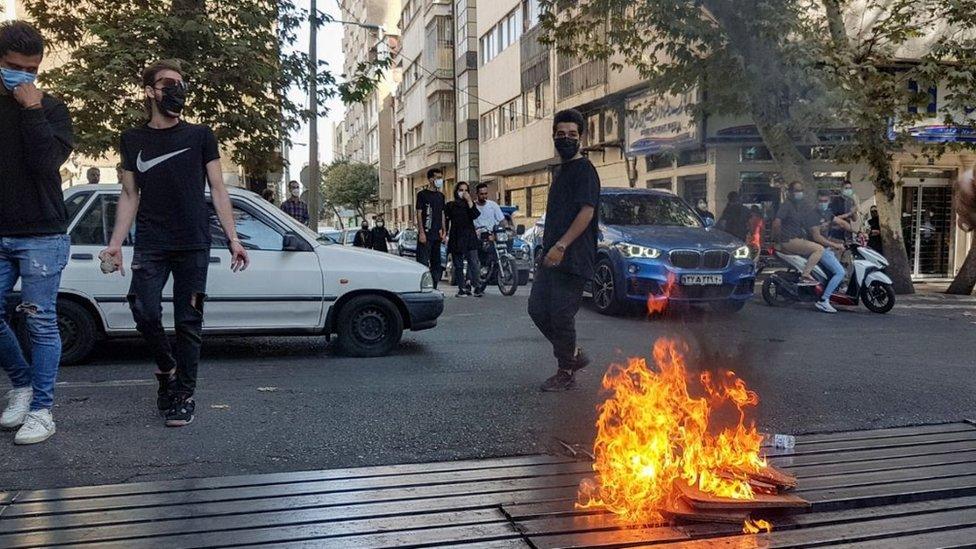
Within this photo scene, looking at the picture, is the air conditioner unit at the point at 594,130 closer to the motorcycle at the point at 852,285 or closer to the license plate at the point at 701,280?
the motorcycle at the point at 852,285

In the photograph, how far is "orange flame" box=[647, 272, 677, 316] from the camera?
9.02 meters

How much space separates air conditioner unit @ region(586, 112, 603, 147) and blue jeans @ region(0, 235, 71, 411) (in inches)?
854

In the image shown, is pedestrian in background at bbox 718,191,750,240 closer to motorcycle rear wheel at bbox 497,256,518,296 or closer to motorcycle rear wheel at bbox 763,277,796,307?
motorcycle rear wheel at bbox 763,277,796,307

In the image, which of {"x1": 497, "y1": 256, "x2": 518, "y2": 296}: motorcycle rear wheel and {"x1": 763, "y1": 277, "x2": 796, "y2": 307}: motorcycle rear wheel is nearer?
{"x1": 763, "y1": 277, "x2": 796, "y2": 307}: motorcycle rear wheel

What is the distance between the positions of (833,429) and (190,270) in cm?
386

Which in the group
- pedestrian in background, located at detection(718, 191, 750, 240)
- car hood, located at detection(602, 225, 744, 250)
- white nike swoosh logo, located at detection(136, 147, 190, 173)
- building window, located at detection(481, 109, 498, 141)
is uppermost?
building window, located at detection(481, 109, 498, 141)

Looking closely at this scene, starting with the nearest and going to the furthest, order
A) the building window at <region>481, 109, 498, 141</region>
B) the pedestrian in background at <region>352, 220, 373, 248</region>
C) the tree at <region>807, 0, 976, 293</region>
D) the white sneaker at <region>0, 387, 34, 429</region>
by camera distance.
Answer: the white sneaker at <region>0, 387, 34, 429</region> → the tree at <region>807, 0, 976, 293</region> → the pedestrian in background at <region>352, 220, 373, 248</region> → the building window at <region>481, 109, 498, 141</region>

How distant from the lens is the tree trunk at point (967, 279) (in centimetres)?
1375

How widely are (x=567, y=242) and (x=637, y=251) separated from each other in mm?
4501

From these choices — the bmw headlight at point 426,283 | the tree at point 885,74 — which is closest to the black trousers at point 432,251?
the bmw headlight at point 426,283

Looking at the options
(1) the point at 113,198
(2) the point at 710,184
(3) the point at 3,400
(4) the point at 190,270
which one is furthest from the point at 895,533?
(2) the point at 710,184

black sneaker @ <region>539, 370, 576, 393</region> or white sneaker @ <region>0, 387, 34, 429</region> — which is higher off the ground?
white sneaker @ <region>0, 387, 34, 429</region>

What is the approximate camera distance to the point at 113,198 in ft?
20.5

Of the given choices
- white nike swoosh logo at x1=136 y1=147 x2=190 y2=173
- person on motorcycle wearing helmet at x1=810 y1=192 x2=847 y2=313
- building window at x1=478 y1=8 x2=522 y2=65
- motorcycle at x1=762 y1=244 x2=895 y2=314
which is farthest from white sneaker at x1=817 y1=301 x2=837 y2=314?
building window at x1=478 y1=8 x2=522 y2=65
